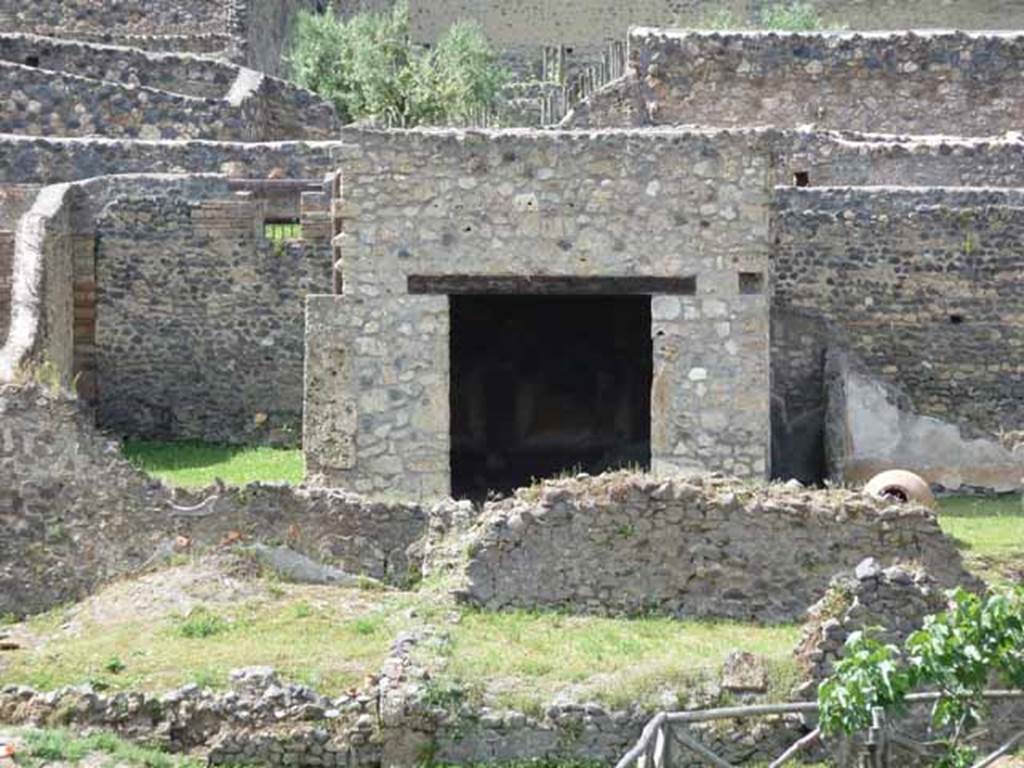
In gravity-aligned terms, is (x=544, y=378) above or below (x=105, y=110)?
below

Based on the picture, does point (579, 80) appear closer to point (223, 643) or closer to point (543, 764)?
point (223, 643)

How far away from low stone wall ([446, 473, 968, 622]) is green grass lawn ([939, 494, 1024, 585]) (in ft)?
5.04

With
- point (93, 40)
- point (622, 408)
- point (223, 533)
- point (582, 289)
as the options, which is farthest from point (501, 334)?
point (93, 40)

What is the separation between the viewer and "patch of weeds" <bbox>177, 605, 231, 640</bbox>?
18484mm

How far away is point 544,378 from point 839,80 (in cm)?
798

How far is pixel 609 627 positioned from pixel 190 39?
21946 mm

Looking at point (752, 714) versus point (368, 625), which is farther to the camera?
point (368, 625)

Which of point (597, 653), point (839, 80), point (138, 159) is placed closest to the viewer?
point (597, 653)

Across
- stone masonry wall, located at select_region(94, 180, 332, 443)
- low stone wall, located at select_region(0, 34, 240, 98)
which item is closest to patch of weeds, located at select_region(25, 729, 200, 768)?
stone masonry wall, located at select_region(94, 180, 332, 443)

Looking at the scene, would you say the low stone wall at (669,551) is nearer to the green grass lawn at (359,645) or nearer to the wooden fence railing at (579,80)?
the green grass lawn at (359,645)

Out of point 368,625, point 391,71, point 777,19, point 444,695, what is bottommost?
point 444,695

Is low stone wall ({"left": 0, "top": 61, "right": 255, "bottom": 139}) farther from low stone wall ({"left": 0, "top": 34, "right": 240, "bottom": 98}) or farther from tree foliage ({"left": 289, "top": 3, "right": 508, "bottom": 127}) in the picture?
tree foliage ({"left": 289, "top": 3, "right": 508, "bottom": 127})

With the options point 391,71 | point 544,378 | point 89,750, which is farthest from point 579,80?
point 89,750

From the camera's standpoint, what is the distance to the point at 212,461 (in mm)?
24391
